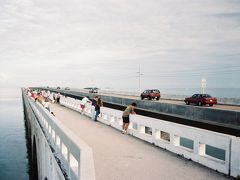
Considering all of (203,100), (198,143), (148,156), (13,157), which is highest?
(198,143)

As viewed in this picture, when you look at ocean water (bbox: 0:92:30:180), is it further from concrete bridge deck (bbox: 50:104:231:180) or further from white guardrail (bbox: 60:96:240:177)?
concrete bridge deck (bbox: 50:104:231:180)

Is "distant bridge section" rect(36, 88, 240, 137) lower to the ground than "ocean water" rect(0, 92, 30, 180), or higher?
higher

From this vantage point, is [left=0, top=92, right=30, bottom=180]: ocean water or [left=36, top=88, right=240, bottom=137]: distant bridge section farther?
[left=0, top=92, right=30, bottom=180]: ocean water

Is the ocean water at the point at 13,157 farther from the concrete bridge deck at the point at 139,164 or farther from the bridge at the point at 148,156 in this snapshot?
the concrete bridge deck at the point at 139,164

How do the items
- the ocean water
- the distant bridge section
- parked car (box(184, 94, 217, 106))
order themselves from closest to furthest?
the distant bridge section
the ocean water
parked car (box(184, 94, 217, 106))

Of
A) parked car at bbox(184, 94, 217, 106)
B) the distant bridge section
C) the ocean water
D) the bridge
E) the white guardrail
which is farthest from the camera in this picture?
parked car at bbox(184, 94, 217, 106)

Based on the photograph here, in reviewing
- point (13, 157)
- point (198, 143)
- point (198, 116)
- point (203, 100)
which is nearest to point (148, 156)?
point (198, 143)

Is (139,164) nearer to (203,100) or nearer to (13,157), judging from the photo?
(203,100)

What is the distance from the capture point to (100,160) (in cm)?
962

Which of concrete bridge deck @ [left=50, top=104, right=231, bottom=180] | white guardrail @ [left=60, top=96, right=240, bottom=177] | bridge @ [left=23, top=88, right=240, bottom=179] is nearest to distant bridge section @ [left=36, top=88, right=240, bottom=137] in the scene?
white guardrail @ [left=60, top=96, right=240, bottom=177]

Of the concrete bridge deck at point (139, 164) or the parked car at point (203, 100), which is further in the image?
the parked car at point (203, 100)

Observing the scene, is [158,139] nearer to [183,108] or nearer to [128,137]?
[128,137]

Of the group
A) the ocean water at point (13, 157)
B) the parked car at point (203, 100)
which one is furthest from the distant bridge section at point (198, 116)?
the ocean water at point (13, 157)

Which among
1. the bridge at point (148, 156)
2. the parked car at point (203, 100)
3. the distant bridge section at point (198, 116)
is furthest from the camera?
the parked car at point (203, 100)
